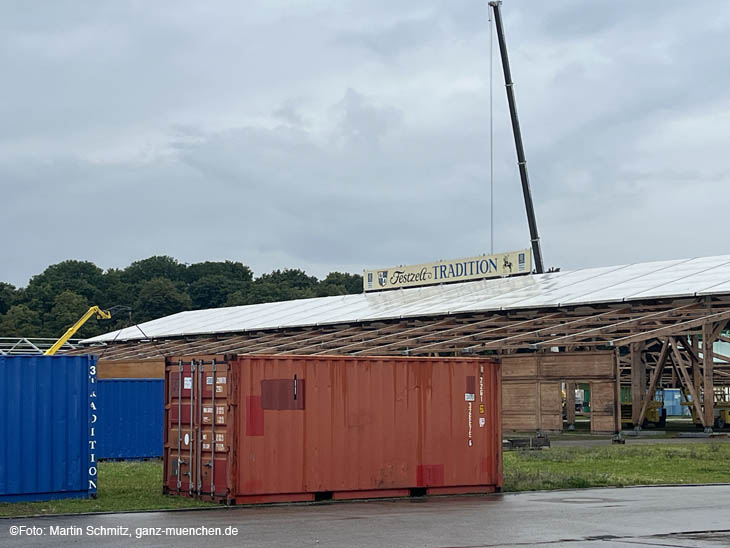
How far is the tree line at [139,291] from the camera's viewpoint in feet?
413

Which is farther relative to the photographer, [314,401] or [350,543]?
[314,401]

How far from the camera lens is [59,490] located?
2134 cm

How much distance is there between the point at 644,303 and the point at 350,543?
3156cm

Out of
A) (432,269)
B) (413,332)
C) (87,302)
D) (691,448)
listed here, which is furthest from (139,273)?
(691,448)

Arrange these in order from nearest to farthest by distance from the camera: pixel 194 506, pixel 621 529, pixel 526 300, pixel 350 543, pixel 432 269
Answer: pixel 350 543, pixel 621 529, pixel 194 506, pixel 526 300, pixel 432 269

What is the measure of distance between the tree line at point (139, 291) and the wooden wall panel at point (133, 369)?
72706mm

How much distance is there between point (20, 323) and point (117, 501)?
106 m

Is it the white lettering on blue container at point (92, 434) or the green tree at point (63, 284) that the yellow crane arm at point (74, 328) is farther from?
the green tree at point (63, 284)

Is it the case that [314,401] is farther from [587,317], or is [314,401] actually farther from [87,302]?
[87,302]

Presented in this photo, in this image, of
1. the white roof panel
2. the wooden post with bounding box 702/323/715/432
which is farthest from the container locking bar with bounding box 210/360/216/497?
the wooden post with bounding box 702/323/715/432

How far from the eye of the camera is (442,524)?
18.3m

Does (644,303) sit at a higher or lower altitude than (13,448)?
higher

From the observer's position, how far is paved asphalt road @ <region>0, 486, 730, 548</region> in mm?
16078

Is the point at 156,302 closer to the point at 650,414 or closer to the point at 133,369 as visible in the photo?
the point at 650,414
